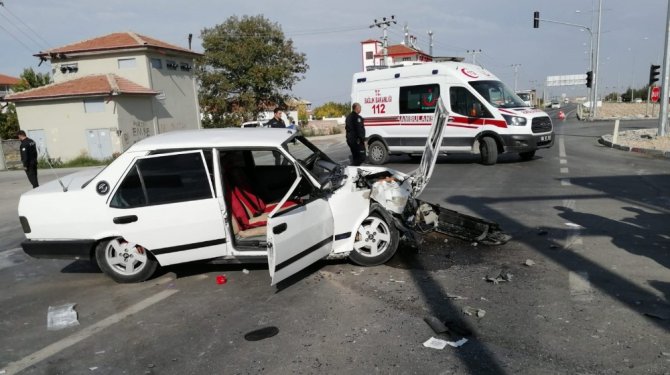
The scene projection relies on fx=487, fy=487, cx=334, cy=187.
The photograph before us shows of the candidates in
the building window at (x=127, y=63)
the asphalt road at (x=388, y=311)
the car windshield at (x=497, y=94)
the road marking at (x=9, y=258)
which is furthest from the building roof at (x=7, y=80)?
the asphalt road at (x=388, y=311)

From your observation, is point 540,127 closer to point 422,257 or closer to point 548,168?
point 548,168

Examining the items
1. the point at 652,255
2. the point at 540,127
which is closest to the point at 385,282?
the point at 652,255

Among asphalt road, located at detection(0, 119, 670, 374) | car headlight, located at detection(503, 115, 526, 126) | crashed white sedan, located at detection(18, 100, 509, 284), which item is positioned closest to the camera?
asphalt road, located at detection(0, 119, 670, 374)

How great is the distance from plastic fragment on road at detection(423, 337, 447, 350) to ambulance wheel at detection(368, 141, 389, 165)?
1154 centimetres

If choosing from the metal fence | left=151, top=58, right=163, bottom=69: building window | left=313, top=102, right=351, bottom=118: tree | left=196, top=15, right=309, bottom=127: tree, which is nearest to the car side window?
the metal fence

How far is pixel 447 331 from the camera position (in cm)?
385

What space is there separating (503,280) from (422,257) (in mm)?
1075

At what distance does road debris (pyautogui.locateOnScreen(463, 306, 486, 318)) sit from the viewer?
412 centimetres

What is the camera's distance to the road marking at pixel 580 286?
172 inches

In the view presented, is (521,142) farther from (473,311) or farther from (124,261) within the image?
(124,261)

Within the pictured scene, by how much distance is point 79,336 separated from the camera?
4176mm

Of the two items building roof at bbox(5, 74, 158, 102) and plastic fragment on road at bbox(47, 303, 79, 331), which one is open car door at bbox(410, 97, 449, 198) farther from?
building roof at bbox(5, 74, 158, 102)

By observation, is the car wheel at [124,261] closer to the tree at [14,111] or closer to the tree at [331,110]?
the tree at [14,111]

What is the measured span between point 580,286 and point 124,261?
466cm
